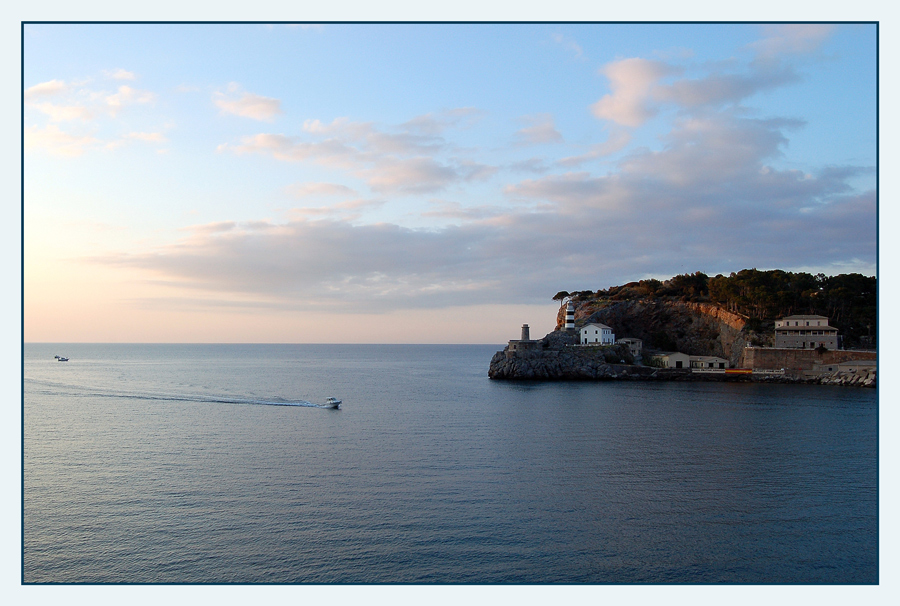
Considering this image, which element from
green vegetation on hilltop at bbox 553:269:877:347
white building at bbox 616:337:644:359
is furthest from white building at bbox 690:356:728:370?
white building at bbox 616:337:644:359

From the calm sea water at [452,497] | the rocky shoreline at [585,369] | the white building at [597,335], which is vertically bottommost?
the calm sea water at [452,497]

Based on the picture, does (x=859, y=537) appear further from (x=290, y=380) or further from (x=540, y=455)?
(x=290, y=380)

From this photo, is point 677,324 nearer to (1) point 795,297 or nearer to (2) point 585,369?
(1) point 795,297

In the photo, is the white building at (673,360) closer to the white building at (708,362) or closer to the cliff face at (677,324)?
the white building at (708,362)

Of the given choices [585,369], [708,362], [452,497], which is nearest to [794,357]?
[708,362]

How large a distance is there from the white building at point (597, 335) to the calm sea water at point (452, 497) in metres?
39.7

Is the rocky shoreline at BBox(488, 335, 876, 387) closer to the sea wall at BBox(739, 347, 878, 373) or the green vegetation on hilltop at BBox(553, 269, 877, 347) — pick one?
the sea wall at BBox(739, 347, 878, 373)

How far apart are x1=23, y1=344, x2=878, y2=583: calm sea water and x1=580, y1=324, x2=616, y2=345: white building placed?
39.7m

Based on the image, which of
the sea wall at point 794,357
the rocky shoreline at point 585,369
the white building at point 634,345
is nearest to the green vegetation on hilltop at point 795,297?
the sea wall at point 794,357

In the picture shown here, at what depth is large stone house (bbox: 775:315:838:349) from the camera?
238ft

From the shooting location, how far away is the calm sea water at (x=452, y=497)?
16.7m

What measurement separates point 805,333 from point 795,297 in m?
12.7

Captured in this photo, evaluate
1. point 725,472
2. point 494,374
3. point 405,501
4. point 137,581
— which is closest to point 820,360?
point 494,374

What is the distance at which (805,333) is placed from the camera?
74.4 metres
